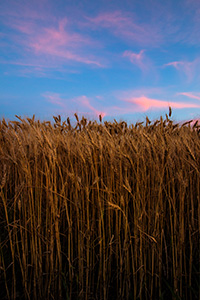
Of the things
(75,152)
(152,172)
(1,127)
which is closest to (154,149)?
(152,172)

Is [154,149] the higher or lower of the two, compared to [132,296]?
higher

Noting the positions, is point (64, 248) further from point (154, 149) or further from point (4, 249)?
point (154, 149)

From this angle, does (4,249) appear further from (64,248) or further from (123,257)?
(123,257)

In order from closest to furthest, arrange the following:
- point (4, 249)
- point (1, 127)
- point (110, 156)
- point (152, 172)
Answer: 1. point (110, 156)
2. point (152, 172)
3. point (4, 249)
4. point (1, 127)

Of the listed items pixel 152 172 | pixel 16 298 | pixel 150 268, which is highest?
pixel 152 172

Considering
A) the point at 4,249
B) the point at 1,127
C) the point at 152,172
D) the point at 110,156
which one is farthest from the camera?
the point at 1,127

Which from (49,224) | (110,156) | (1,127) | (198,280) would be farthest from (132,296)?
(1,127)

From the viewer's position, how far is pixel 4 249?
171 centimetres

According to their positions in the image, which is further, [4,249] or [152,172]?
[4,249]

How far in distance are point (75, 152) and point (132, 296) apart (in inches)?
37.6

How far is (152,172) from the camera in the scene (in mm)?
1516

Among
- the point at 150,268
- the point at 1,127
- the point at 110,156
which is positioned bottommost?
the point at 150,268

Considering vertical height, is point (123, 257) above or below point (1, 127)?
below

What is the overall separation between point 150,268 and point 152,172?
58 centimetres
